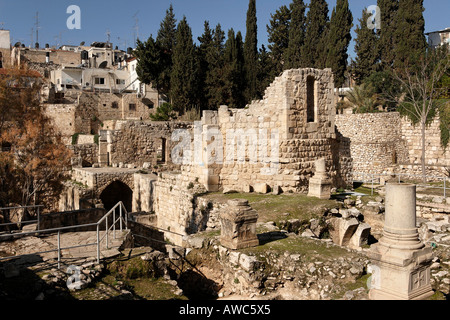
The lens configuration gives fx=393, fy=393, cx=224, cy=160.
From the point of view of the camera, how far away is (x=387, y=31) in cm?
3725

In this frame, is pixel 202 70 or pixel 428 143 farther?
pixel 202 70

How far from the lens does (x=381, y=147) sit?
2592cm

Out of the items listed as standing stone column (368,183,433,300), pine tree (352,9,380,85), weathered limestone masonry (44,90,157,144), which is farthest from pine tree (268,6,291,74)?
standing stone column (368,183,433,300)

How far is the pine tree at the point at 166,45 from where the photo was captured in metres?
38.0

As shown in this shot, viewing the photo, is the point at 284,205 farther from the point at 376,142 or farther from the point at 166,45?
the point at 166,45

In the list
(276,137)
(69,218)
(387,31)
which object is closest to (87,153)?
(69,218)

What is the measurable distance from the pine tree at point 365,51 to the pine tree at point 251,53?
10.4 m

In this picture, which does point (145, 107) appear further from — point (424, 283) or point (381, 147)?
point (424, 283)

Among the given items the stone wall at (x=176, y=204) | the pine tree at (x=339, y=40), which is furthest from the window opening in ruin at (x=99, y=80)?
the stone wall at (x=176, y=204)

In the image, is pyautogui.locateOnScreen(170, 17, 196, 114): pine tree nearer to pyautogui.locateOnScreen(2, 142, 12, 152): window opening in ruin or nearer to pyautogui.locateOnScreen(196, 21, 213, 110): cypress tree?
pyautogui.locateOnScreen(196, 21, 213, 110): cypress tree

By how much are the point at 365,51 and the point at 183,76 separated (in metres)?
17.9
